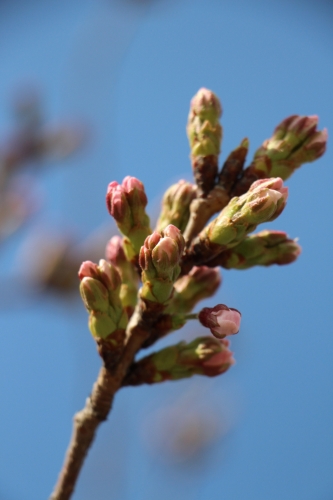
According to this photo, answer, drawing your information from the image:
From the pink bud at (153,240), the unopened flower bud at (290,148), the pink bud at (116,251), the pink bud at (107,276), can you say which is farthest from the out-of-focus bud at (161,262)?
the unopened flower bud at (290,148)

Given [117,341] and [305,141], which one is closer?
[117,341]

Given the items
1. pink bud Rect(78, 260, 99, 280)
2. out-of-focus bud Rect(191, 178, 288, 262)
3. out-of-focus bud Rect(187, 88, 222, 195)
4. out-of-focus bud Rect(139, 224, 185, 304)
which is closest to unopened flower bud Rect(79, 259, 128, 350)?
pink bud Rect(78, 260, 99, 280)

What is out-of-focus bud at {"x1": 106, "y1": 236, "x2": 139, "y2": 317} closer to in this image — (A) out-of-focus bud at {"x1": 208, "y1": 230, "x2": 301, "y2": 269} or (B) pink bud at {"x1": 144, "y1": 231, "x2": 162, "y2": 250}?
(A) out-of-focus bud at {"x1": 208, "y1": 230, "x2": 301, "y2": 269}

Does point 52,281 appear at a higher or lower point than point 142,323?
higher

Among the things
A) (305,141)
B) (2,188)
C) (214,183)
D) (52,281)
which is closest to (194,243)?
(214,183)

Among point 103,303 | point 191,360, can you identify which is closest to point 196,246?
point 103,303

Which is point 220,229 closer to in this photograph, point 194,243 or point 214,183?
point 194,243

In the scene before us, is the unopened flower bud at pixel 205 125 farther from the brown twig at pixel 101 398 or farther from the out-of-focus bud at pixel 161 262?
the brown twig at pixel 101 398
